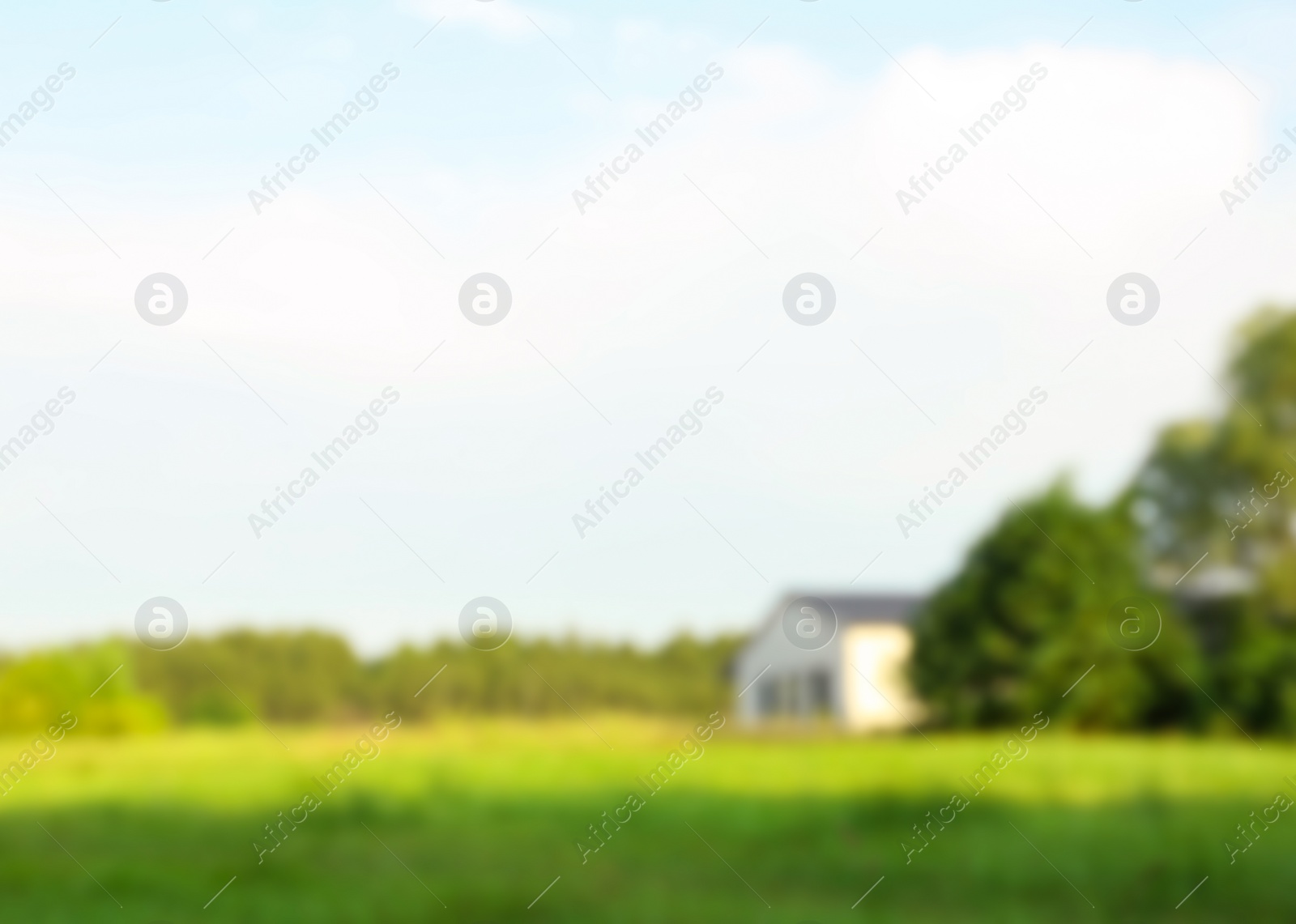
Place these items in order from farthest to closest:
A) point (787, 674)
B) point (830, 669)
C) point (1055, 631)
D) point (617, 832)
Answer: point (830, 669) → point (787, 674) → point (1055, 631) → point (617, 832)

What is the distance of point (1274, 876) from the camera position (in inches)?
320

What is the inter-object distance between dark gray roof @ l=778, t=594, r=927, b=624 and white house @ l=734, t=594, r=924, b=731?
8 centimetres

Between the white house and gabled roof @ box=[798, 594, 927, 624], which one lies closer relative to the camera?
the white house

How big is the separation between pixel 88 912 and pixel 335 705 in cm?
519

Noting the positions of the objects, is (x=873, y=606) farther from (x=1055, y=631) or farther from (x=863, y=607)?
(x=1055, y=631)

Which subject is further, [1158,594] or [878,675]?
[878,675]

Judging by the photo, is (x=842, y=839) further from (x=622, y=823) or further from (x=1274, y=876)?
(x=1274, y=876)

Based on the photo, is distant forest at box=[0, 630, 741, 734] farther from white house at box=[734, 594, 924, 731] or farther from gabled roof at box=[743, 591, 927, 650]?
gabled roof at box=[743, 591, 927, 650]

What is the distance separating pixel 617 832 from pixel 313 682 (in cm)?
459

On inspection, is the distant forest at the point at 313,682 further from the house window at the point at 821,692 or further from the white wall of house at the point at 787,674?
the house window at the point at 821,692

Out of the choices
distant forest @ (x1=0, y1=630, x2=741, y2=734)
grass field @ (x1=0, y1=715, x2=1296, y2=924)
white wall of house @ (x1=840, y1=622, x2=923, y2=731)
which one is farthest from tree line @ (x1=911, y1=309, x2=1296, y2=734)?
distant forest @ (x1=0, y1=630, x2=741, y2=734)

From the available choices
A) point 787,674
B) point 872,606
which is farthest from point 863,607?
point 787,674

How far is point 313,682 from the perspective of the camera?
12.8 metres

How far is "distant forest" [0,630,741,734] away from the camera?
1238 cm
